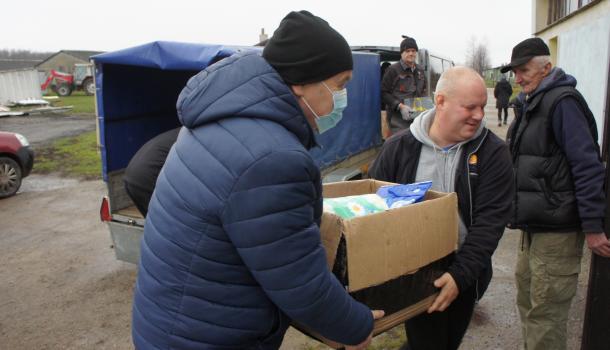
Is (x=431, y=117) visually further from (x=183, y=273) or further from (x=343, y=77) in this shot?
(x=183, y=273)

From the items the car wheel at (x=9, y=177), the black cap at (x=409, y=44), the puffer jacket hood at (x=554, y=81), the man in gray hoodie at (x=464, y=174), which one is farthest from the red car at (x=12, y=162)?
the puffer jacket hood at (x=554, y=81)

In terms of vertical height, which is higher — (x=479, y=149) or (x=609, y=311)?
(x=479, y=149)

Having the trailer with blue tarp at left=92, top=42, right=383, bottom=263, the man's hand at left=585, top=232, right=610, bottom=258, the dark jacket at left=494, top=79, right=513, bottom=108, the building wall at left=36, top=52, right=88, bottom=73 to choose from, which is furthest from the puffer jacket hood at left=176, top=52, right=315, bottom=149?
the building wall at left=36, top=52, right=88, bottom=73

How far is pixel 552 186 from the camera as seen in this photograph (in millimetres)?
2900

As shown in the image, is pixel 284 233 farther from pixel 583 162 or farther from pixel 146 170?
pixel 146 170

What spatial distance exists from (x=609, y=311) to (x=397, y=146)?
134 cm

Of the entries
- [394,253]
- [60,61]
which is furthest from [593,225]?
[60,61]

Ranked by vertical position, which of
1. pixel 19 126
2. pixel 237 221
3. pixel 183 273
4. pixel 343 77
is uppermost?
pixel 343 77

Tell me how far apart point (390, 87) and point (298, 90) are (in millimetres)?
5699

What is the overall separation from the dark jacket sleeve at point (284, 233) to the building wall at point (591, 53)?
930 cm

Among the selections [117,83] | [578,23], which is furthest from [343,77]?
[578,23]

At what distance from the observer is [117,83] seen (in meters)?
5.41

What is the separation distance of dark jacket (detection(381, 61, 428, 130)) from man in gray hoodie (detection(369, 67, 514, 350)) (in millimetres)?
4598

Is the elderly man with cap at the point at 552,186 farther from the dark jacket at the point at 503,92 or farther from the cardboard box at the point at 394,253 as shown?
the dark jacket at the point at 503,92
